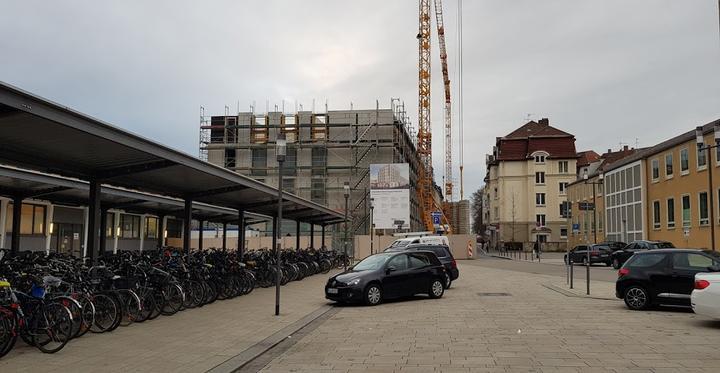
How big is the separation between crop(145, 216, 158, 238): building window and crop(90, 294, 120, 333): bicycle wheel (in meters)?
31.2

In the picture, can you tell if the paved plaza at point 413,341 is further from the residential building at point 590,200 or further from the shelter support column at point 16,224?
the residential building at point 590,200

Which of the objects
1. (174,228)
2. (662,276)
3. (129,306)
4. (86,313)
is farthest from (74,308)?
(174,228)

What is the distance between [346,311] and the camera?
51.0ft

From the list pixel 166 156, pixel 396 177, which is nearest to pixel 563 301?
pixel 166 156

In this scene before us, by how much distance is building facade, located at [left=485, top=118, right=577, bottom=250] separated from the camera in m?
83.8

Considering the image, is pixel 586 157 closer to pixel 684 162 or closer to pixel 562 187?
pixel 562 187

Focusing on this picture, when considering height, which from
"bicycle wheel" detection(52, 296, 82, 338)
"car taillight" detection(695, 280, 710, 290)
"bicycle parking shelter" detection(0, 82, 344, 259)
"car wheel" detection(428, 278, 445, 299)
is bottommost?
"car wheel" detection(428, 278, 445, 299)

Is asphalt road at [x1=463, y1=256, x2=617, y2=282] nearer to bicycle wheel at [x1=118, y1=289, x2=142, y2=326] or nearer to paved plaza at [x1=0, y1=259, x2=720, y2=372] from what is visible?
paved plaza at [x1=0, y1=259, x2=720, y2=372]

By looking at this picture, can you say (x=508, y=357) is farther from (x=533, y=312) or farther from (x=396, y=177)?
(x=396, y=177)

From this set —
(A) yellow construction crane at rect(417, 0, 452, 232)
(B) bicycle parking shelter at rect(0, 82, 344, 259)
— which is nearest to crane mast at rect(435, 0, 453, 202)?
(A) yellow construction crane at rect(417, 0, 452, 232)

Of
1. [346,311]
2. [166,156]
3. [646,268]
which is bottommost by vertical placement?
[346,311]

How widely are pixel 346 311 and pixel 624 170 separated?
143 feet

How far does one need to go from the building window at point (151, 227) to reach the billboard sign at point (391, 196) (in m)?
16.9

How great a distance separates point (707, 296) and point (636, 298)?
353 cm
